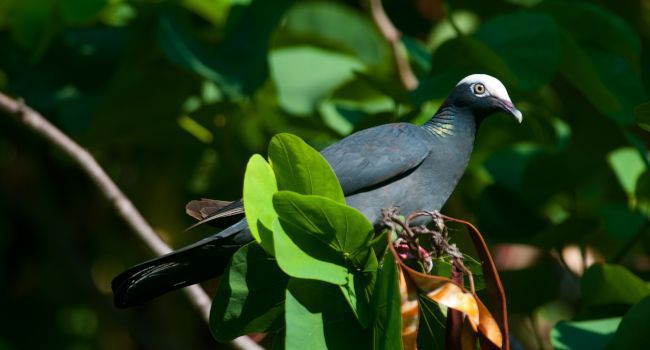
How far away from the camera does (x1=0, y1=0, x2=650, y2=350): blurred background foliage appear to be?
355cm

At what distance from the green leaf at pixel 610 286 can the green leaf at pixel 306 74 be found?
133cm

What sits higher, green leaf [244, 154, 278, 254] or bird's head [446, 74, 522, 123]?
green leaf [244, 154, 278, 254]

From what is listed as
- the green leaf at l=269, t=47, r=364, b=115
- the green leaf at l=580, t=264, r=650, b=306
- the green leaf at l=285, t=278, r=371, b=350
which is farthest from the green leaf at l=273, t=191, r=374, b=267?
the green leaf at l=269, t=47, r=364, b=115

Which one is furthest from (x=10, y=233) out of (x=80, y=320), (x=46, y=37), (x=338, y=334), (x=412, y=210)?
(x=338, y=334)

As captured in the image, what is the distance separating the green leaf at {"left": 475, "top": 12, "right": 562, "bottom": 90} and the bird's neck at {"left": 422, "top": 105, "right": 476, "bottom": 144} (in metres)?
0.32

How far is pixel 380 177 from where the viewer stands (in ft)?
9.73

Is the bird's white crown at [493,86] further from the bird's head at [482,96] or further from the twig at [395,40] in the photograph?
the twig at [395,40]

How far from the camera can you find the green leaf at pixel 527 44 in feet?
11.2

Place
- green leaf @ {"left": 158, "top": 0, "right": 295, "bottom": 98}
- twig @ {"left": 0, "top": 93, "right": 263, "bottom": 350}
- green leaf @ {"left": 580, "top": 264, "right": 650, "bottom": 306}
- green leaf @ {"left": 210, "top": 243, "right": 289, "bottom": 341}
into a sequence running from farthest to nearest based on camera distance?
1. green leaf @ {"left": 158, "top": 0, "right": 295, "bottom": 98}
2. twig @ {"left": 0, "top": 93, "right": 263, "bottom": 350}
3. green leaf @ {"left": 580, "top": 264, "right": 650, "bottom": 306}
4. green leaf @ {"left": 210, "top": 243, "right": 289, "bottom": 341}

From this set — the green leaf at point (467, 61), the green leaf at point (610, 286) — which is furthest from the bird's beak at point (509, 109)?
the green leaf at point (610, 286)

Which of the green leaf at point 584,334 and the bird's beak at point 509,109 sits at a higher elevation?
the bird's beak at point 509,109

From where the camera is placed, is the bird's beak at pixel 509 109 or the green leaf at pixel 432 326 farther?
the bird's beak at pixel 509 109

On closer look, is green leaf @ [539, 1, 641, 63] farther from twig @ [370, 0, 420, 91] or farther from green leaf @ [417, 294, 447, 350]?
green leaf @ [417, 294, 447, 350]

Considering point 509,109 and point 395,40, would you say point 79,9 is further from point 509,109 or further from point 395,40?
point 509,109
